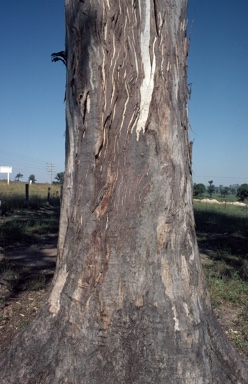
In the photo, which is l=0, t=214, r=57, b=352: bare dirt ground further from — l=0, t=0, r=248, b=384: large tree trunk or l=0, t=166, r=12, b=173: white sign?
l=0, t=166, r=12, b=173: white sign

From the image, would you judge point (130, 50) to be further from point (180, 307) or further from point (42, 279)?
point (42, 279)

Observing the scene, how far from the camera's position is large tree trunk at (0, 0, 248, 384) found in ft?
7.36

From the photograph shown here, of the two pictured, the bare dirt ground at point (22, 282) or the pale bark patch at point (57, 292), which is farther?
the bare dirt ground at point (22, 282)

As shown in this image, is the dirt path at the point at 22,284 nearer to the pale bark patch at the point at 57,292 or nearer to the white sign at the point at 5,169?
the pale bark patch at the point at 57,292

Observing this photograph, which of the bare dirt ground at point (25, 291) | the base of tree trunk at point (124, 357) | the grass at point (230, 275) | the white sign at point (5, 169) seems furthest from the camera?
the white sign at point (5, 169)

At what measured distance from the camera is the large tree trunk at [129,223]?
7.36ft

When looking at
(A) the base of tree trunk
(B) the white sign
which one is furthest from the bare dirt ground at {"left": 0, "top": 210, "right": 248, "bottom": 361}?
(B) the white sign

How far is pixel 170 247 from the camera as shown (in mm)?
2295

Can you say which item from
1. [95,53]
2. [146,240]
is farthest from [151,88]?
[146,240]

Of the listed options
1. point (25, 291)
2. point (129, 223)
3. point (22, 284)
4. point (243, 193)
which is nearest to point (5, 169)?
point (243, 193)

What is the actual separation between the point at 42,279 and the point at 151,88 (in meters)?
3.23

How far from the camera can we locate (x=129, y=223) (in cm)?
225

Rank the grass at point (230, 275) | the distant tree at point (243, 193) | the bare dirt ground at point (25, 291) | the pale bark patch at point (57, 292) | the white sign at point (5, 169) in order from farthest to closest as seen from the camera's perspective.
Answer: the distant tree at point (243, 193) → the white sign at point (5, 169) → the grass at point (230, 275) → the bare dirt ground at point (25, 291) → the pale bark patch at point (57, 292)

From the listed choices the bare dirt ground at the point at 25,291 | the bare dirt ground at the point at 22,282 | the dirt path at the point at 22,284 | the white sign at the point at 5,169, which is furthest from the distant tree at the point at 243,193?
the dirt path at the point at 22,284
